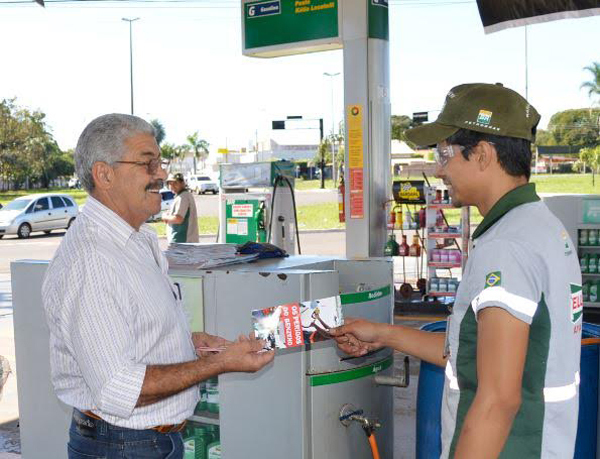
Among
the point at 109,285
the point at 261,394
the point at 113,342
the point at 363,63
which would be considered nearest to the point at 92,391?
the point at 113,342

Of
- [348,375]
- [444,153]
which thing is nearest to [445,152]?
[444,153]

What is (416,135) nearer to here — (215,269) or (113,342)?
(113,342)

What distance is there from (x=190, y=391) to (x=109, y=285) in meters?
0.51

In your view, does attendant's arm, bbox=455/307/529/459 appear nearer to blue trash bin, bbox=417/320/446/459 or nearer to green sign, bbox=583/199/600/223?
blue trash bin, bbox=417/320/446/459

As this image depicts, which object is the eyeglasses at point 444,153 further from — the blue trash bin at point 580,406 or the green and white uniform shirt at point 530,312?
the blue trash bin at point 580,406

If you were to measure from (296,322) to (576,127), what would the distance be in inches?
3828

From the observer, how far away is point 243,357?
98.6 inches

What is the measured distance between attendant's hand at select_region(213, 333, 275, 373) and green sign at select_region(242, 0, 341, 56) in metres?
6.56

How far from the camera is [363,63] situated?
28.1ft

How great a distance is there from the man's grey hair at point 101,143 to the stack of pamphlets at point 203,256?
153 centimetres

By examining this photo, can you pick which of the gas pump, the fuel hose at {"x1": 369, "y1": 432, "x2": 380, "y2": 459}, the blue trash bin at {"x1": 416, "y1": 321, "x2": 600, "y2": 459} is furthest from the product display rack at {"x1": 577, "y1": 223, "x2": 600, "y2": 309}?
the fuel hose at {"x1": 369, "y1": 432, "x2": 380, "y2": 459}

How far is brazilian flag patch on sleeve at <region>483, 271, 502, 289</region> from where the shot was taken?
1.88 m

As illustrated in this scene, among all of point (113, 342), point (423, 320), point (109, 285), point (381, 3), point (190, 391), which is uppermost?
point (381, 3)

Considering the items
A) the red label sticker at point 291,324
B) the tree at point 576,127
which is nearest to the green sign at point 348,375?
the red label sticker at point 291,324
